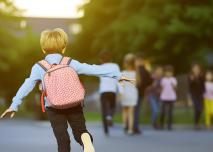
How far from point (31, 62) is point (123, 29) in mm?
23599

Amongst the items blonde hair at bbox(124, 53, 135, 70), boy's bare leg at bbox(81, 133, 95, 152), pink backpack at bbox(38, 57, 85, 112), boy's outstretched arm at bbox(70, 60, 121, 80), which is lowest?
blonde hair at bbox(124, 53, 135, 70)

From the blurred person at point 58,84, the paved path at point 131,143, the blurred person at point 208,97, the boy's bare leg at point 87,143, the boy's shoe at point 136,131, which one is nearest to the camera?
the boy's bare leg at point 87,143

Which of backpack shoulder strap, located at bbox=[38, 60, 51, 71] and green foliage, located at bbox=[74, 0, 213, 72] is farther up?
backpack shoulder strap, located at bbox=[38, 60, 51, 71]

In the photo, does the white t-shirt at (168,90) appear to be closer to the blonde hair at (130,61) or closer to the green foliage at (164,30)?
the blonde hair at (130,61)

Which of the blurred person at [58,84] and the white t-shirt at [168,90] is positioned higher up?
the blurred person at [58,84]

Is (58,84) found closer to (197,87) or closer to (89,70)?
(89,70)

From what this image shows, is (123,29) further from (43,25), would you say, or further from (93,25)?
(43,25)

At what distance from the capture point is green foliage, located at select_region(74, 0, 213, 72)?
33125mm

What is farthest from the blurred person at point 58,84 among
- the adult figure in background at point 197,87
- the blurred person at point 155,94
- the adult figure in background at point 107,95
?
the adult figure in background at point 197,87

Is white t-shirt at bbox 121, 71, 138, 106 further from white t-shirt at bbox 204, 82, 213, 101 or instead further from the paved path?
white t-shirt at bbox 204, 82, 213, 101

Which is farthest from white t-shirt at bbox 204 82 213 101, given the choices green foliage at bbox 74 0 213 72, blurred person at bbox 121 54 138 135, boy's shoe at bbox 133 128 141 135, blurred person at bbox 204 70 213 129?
green foliage at bbox 74 0 213 72

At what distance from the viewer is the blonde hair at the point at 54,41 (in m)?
7.58

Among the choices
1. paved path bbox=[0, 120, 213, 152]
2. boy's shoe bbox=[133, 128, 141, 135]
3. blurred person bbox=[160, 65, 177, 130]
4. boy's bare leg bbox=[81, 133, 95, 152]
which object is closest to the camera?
boy's bare leg bbox=[81, 133, 95, 152]

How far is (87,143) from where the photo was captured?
749 cm
